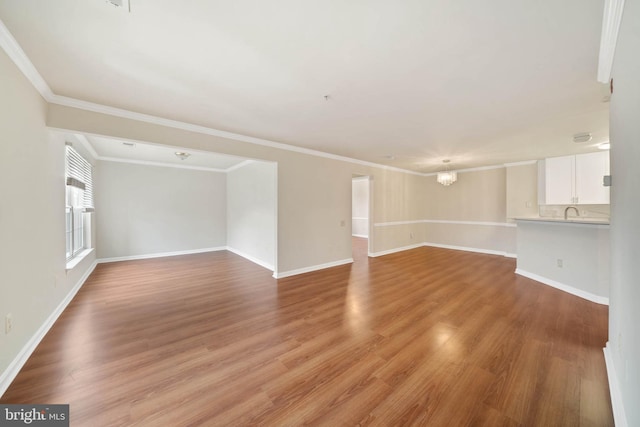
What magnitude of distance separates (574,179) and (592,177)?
247 mm

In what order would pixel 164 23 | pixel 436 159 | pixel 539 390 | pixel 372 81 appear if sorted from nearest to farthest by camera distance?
pixel 164 23 → pixel 539 390 → pixel 372 81 → pixel 436 159

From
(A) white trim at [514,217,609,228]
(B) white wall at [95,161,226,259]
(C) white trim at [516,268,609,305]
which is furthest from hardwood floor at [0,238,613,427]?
(B) white wall at [95,161,226,259]

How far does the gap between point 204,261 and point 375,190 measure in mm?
4730

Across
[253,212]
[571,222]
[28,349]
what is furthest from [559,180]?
[28,349]

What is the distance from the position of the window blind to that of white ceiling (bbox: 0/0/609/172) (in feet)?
5.03

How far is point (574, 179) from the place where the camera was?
4766 mm

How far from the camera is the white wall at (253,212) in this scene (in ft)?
16.0

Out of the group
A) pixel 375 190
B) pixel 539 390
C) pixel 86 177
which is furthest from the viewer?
pixel 375 190

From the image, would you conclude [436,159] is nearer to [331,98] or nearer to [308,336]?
[331,98]

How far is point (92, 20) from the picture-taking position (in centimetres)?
145

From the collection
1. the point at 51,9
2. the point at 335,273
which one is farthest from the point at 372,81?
the point at 335,273

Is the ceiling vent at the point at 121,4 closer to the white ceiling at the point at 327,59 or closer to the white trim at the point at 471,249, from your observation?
the white ceiling at the point at 327,59

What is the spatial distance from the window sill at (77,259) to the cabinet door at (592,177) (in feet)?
29.5


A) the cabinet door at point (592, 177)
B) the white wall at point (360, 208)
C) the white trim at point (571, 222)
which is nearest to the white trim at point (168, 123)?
the white trim at point (571, 222)
